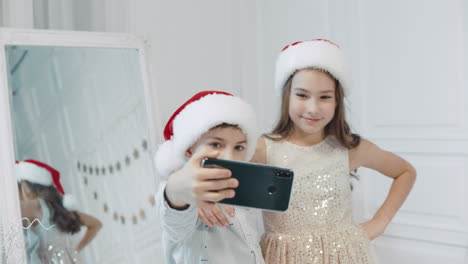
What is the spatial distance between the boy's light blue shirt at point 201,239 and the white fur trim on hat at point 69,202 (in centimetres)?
44

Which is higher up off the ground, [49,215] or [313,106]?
[313,106]

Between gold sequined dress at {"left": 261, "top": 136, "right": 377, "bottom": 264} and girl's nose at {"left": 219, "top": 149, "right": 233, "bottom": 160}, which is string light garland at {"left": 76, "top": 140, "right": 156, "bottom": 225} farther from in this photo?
girl's nose at {"left": 219, "top": 149, "right": 233, "bottom": 160}

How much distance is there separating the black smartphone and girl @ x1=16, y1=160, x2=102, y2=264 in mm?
643

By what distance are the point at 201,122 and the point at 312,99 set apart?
0.30 meters

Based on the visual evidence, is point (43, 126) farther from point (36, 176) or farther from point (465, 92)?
point (465, 92)

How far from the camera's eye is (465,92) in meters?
1.28

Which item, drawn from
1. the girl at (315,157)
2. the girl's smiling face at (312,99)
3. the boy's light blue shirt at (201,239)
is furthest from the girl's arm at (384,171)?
the boy's light blue shirt at (201,239)

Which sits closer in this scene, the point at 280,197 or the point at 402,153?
the point at 280,197

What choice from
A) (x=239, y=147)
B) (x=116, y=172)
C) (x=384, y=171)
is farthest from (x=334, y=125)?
(x=116, y=172)

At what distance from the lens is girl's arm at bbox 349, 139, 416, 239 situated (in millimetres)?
1189

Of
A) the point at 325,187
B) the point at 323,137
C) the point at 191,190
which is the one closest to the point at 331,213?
the point at 325,187

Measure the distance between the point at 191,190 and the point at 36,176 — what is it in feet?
2.14

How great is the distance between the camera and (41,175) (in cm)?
120

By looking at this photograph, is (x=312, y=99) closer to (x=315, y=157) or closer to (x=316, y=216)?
(x=315, y=157)
